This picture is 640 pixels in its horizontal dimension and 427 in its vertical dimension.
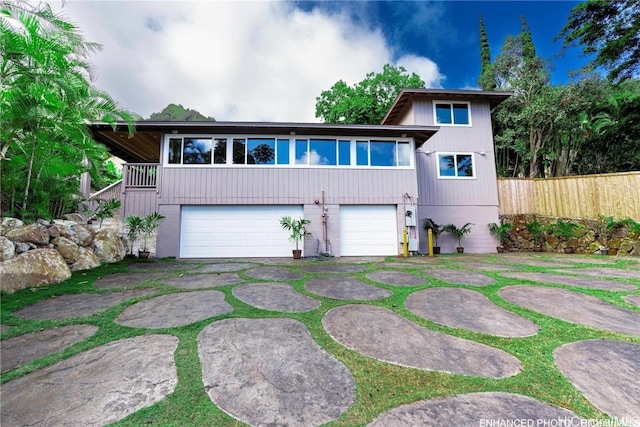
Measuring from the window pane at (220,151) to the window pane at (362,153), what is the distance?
4.20 m

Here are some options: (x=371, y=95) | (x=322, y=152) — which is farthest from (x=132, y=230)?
(x=371, y=95)

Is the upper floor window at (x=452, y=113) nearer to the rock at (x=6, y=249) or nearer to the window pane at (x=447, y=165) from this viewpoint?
the window pane at (x=447, y=165)

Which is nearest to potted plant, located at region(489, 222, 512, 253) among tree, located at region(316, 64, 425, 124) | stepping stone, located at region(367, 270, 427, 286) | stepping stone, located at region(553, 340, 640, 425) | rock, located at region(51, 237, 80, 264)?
stepping stone, located at region(367, 270, 427, 286)

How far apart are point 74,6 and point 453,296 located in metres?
8.73

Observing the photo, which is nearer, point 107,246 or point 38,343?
point 38,343

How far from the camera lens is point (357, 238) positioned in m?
8.16

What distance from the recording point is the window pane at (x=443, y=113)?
9.99 meters

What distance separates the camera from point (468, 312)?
8.84 feet

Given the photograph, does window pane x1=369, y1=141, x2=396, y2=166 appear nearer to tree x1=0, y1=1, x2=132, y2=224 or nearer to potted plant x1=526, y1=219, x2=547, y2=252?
potted plant x1=526, y1=219, x2=547, y2=252

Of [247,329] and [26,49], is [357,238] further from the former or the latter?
[26,49]

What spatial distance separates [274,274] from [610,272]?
6052mm

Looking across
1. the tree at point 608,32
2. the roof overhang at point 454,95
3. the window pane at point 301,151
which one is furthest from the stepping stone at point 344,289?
the tree at point 608,32

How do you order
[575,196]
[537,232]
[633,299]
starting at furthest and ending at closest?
[537,232], [575,196], [633,299]

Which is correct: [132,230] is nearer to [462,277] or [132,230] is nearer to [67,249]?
[67,249]
